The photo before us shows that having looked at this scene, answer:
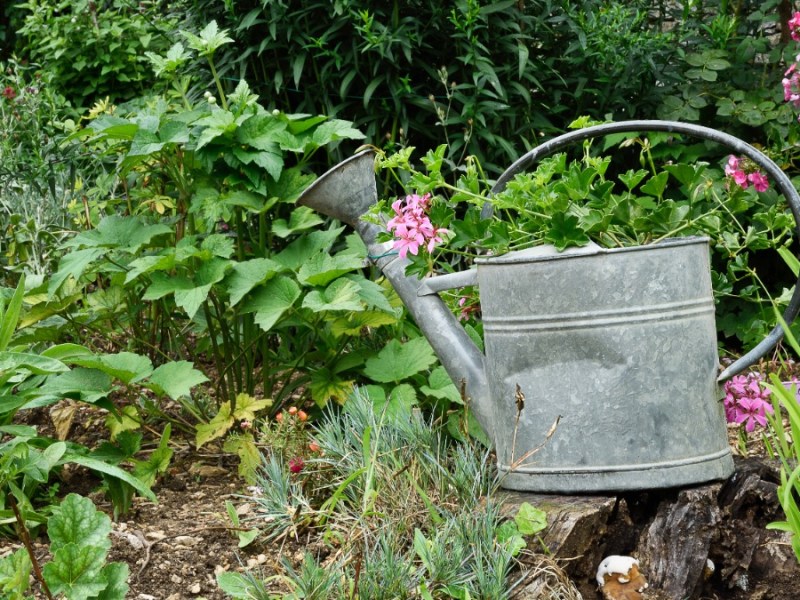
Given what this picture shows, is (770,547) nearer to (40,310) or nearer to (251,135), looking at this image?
(251,135)

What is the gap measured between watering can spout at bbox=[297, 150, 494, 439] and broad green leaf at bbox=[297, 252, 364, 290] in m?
0.13

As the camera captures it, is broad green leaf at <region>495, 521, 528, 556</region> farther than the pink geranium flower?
No

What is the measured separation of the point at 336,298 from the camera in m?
2.34

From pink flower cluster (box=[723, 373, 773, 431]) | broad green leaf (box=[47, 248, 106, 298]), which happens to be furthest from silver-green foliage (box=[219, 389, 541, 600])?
broad green leaf (box=[47, 248, 106, 298])

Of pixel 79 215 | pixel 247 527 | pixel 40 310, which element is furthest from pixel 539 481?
pixel 79 215

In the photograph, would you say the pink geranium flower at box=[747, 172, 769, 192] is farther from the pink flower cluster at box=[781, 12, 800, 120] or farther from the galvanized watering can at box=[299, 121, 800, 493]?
the pink flower cluster at box=[781, 12, 800, 120]

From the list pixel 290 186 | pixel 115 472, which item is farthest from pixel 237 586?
pixel 290 186

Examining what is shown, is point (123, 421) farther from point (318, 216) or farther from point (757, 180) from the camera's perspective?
point (757, 180)

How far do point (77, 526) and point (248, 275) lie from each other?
940 mm

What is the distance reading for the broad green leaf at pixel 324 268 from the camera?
7.75 feet

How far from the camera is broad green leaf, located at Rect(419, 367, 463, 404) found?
7.74 feet

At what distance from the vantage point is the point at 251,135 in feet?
8.14

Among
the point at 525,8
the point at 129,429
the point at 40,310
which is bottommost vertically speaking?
the point at 129,429

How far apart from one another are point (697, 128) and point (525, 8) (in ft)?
6.51
